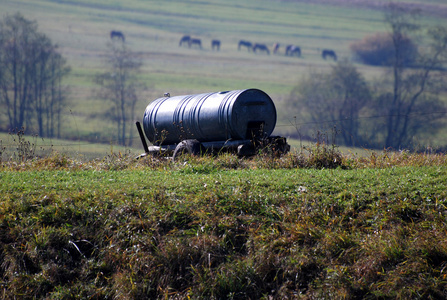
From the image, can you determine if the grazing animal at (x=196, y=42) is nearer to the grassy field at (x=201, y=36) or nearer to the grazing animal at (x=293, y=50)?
the grassy field at (x=201, y=36)

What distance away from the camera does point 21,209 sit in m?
7.18

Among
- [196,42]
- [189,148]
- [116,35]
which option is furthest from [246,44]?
[189,148]

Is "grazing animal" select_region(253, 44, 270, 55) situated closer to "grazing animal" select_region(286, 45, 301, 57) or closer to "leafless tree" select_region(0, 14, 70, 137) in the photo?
A: "grazing animal" select_region(286, 45, 301, 57)

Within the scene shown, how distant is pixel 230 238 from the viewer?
261 inches

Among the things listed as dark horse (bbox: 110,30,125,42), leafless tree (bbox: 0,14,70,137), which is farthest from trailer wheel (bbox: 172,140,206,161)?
dark horse (bbox: 110,30,125,42)

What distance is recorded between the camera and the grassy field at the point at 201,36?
79.0 m

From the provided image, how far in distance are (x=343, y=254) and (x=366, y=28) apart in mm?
122370

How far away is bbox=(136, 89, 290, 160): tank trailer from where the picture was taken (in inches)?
492

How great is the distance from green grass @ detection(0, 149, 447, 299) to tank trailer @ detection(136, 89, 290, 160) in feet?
14.8

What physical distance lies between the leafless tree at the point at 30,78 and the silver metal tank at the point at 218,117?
1974 inches

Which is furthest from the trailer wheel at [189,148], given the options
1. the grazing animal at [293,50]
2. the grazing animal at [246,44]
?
the grazing animal at [246,44]

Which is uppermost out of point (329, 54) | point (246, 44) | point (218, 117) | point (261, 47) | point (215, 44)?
point (246, 44)

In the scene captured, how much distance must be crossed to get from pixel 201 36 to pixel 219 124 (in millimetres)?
107361

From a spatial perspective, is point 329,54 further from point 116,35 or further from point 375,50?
point 116,35
